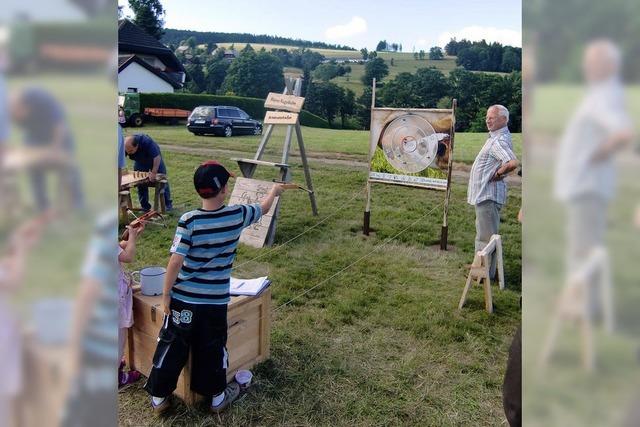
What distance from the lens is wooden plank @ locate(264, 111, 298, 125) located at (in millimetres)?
6737

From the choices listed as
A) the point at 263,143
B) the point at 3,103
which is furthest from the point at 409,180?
the point at 3,103

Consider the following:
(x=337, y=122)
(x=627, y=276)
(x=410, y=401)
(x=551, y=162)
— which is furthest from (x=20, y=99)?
(x=337, y=122)

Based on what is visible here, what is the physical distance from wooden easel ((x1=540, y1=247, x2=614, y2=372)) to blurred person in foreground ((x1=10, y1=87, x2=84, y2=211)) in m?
0.86

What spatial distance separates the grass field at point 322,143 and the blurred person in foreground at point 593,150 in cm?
937

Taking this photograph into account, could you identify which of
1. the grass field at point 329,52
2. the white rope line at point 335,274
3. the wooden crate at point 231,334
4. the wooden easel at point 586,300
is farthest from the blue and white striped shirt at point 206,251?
the grass field at point 329,52

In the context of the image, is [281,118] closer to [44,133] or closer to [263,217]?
[263,217]

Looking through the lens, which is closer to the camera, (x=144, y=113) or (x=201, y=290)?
(x=201, y=290)

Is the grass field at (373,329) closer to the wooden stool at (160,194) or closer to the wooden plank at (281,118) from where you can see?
the wooden stool at (160,194)

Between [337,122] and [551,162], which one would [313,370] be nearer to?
[551,162]

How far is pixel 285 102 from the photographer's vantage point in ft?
22.7

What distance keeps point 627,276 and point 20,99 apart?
1039 millimetres

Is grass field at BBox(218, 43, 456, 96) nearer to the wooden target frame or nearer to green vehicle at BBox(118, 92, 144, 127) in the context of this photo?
green vehicle at BBox(118, 92, 144, 127)

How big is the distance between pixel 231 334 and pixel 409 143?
4032 mm

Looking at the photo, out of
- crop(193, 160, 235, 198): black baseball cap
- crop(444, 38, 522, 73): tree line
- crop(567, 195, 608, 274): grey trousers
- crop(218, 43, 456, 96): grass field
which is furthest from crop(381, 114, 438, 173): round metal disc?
crop(218, 43, 456, 96): grass field
